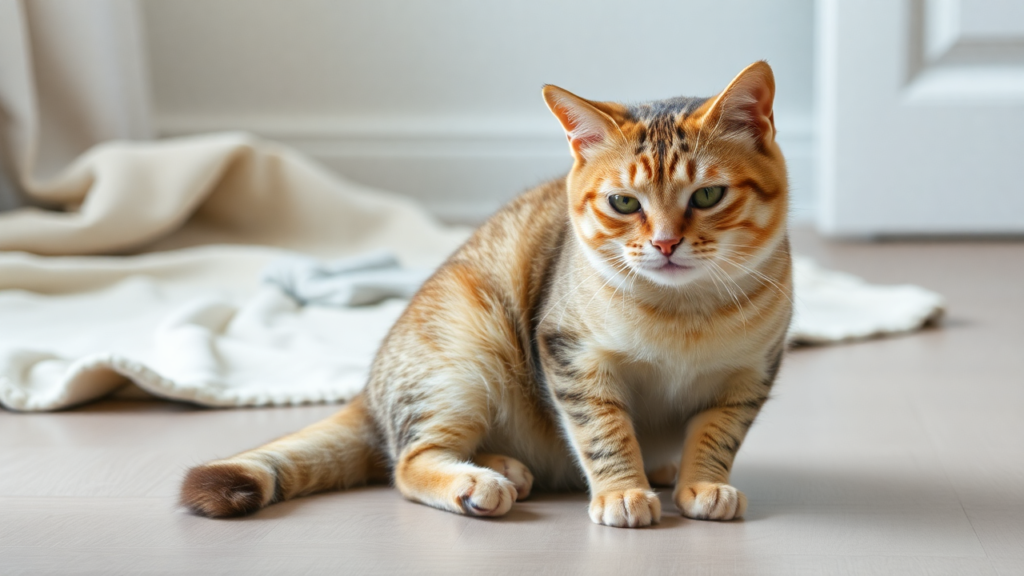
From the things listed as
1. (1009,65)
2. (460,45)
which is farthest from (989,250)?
(460,45)

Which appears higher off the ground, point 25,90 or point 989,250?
point 25,90

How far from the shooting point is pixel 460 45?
365cm

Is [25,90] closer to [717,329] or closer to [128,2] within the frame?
[128,2]

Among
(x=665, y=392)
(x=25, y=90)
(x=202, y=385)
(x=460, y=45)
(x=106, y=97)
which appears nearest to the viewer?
(x=665, y=392)

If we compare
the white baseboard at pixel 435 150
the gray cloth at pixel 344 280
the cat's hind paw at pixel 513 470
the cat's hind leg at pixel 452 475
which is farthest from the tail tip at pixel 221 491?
the white baseboard at pixel 435 150

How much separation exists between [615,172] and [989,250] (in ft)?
7.37

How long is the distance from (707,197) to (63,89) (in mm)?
2661

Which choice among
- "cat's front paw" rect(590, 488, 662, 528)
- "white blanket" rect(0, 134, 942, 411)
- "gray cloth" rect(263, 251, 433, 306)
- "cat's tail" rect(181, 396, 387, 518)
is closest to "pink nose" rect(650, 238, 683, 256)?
"cat's front paw" rect(590, 488, 662, 528)

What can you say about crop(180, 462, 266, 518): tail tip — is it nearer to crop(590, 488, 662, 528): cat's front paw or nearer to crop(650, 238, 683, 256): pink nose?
crop(590, 488, 662, 528): cat's front paw

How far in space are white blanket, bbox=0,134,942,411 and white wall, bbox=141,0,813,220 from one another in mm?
552

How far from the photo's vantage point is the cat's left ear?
108 centimetres

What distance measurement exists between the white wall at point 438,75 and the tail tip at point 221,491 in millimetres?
2597

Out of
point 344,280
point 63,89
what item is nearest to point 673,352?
point 344,280

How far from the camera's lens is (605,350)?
1148 mm
